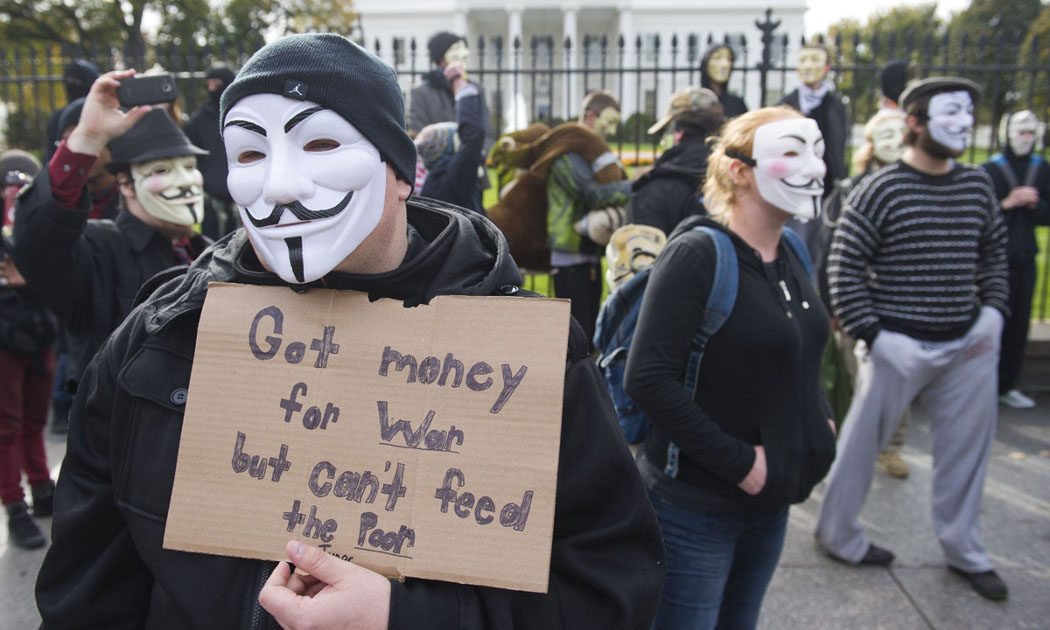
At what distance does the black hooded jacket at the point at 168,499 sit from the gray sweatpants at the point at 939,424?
2605 millimetres

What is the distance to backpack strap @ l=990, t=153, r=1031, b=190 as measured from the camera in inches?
240

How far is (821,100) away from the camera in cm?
641

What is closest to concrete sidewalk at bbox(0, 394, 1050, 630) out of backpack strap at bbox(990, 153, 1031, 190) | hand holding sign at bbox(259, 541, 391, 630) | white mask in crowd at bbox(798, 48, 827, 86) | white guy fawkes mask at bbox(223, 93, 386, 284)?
backpack strap at bbox(990, 153, 1031, 190)

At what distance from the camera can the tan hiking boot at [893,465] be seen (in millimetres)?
4965

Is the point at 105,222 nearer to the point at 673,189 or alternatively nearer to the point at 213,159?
the point at 673,189

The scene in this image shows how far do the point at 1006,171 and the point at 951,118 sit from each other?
10.4 feet

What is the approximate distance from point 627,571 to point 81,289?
225 cm

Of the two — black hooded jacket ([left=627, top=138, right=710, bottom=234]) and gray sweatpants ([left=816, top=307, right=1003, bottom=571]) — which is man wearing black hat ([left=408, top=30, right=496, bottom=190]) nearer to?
black hooded jacket ([left=627, top=138, right=710, bottom=234])

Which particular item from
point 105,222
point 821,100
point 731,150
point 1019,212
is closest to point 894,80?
point 821,100

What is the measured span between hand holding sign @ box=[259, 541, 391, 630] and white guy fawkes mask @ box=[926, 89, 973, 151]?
320 centimetres

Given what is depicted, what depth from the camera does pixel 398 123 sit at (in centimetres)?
146

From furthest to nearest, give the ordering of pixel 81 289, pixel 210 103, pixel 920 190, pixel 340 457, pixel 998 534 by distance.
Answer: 1. pixel 210 103
2. pixel 998 534
3. pixel 920 190
4. pixel 81 289
5. pixel 340 457

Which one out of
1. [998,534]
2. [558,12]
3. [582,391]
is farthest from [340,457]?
[558,12]

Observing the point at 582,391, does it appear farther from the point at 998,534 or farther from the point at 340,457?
the point at 998,534
